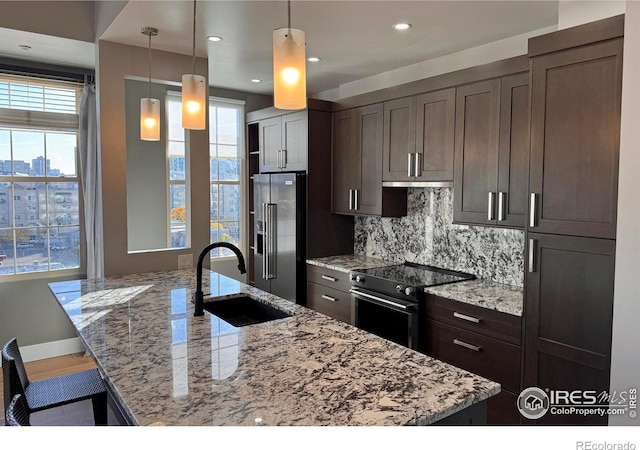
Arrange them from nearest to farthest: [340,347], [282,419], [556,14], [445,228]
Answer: [282,419] → [340,347] → [556,14] → [445,228]

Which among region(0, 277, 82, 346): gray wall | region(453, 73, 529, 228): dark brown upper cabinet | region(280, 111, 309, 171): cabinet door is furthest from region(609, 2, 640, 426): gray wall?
region(0, 277, 82, 346): gray wall

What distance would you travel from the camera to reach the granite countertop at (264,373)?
124 centimetres

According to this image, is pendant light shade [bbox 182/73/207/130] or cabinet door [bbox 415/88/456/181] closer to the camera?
pendant light shade [bbox 182/73/207/130]

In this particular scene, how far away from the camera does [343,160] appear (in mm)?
4227

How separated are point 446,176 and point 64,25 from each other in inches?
114

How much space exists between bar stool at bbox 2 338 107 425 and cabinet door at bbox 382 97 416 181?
2536 millimetres

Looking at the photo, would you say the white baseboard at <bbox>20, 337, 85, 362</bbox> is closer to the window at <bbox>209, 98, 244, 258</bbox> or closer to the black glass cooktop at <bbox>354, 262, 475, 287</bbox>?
the window at <bbox>209, 98, 244, 258</bbox>

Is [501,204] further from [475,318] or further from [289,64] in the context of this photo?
[289,64]

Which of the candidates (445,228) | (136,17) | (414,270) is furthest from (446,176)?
(136,17)

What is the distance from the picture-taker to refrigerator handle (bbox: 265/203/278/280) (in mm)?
4520

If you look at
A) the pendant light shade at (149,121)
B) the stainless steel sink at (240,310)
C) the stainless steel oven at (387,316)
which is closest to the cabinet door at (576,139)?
the stainless steel oven at (387,316)

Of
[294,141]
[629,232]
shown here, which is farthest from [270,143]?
[629,232]
